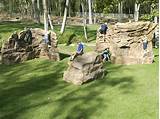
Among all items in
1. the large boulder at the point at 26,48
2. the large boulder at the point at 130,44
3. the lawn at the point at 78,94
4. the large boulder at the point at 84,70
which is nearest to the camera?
the lawn at the point at 78,94

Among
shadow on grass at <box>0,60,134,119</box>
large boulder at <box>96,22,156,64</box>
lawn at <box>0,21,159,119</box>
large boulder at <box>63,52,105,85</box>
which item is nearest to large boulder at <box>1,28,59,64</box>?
lawn at <box>0,21,159,119</box>

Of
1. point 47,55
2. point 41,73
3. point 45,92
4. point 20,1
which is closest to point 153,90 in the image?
point 45,92

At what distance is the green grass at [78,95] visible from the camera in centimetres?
1476

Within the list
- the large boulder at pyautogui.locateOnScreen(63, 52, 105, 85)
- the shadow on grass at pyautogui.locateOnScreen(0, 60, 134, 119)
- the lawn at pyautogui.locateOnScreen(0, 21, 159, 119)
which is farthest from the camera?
the large boulder at pyautogui.locateOnScreen(63, 52, 105, 85)

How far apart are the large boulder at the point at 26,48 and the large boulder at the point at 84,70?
18.6 feet

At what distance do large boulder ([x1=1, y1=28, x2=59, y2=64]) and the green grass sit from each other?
1.95m

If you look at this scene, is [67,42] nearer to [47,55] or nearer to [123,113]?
[47,55]

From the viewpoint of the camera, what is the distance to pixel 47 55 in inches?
1017

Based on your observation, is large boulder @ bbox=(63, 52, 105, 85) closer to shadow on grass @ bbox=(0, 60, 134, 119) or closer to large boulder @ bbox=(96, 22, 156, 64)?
shadow on grass @ bbox=(0, 60, 134, 119)

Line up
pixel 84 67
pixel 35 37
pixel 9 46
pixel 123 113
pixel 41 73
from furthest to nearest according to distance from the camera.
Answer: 1. pixel 35 37
2. pixel 9 46
3. pixel 41 73
4. pixel 84 67
5. pixel 123 113

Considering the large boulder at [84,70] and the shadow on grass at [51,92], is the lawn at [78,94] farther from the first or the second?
the large boulder at [84,70]

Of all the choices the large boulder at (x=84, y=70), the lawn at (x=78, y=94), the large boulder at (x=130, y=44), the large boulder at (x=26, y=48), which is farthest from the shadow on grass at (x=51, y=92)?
the large boulder at (x=26, y=48)

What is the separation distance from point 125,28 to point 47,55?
571cm

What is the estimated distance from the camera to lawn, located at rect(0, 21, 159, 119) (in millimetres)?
14758
